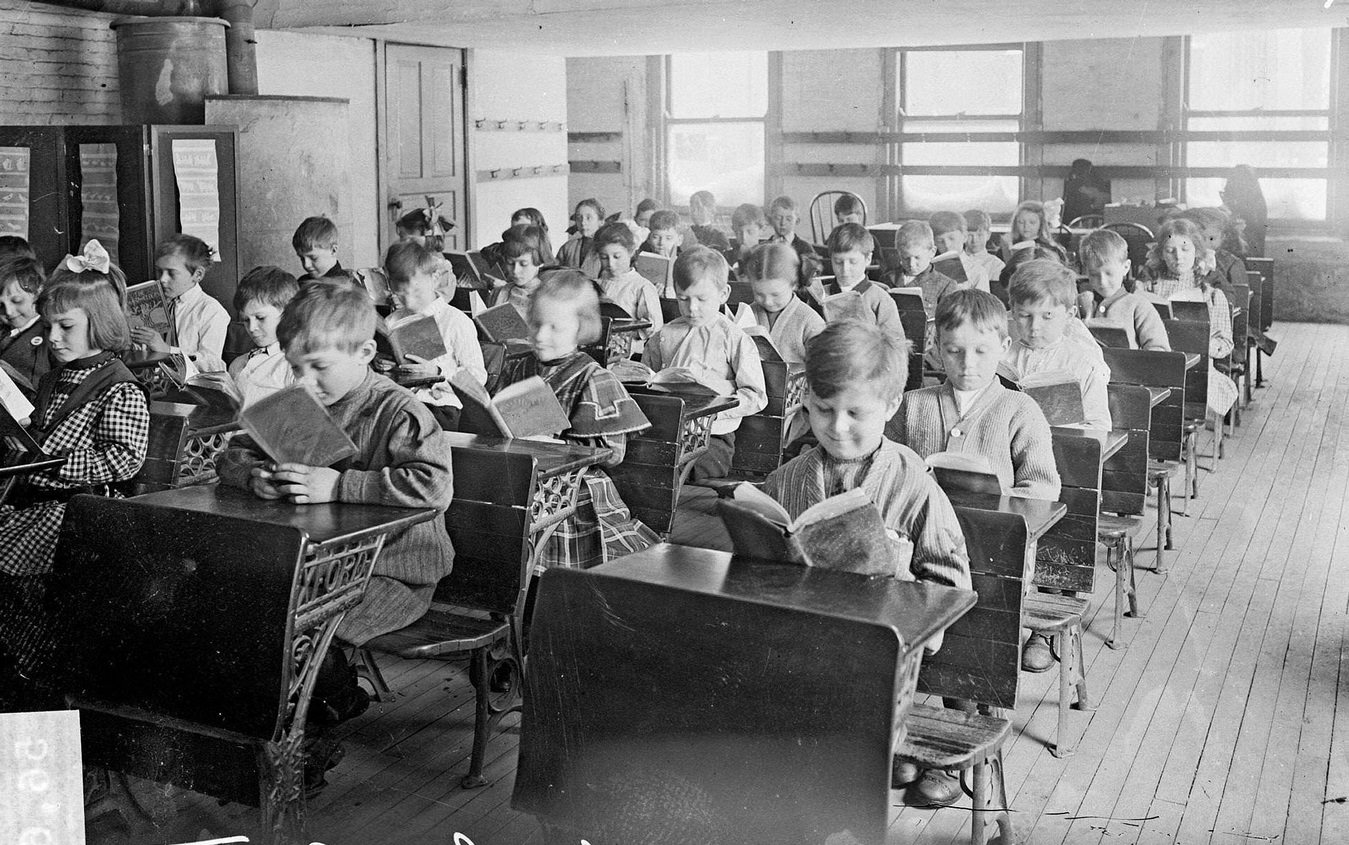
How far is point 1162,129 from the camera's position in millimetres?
11375

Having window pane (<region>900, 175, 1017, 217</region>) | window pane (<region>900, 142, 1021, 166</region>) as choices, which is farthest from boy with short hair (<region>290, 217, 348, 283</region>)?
window pane (<region>900, 142, 1021, 166</region>)

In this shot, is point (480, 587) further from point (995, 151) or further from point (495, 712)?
point (995, 151)

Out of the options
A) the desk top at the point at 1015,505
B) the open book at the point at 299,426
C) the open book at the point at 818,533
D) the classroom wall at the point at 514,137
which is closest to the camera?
the open book at the point at 818,533

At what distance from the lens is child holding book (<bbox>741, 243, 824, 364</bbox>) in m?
5.04

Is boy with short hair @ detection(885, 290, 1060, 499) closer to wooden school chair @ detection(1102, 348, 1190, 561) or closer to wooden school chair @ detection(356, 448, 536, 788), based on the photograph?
wooden school chair @ detection(356, 448, 536, 788)

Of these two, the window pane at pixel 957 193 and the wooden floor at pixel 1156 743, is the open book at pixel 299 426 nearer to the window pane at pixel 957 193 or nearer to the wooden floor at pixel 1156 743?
the wooden floor at pixel 1156 743

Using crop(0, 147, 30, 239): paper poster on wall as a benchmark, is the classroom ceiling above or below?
above

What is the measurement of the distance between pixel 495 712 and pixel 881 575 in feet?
4.19

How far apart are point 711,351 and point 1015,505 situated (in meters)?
1.90

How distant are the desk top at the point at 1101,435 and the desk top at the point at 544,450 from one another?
107 centimetres

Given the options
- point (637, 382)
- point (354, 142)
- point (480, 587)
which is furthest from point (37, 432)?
point (354, 142)

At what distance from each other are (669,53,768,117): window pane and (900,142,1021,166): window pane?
1.46 m

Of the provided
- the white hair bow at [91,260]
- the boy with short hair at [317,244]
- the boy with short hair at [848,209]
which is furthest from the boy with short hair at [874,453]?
the boy with short hair at [848,209]

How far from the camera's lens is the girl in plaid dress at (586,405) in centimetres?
326
